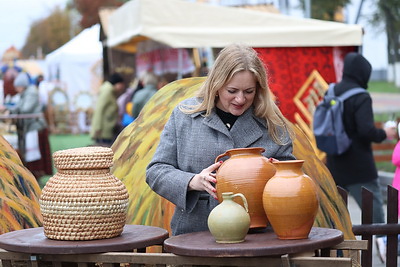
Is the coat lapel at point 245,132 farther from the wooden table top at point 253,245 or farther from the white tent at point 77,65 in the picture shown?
the white tent at point 77,65

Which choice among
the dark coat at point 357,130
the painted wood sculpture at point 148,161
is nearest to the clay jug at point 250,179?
the painted wood sculpture at point 148,161

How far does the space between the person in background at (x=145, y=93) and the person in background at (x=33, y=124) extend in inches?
70.8

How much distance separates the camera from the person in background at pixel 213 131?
147 inches

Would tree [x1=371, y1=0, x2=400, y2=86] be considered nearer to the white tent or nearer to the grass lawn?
the grass lawn

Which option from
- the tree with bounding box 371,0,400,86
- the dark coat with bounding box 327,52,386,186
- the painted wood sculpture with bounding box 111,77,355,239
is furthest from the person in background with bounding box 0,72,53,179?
the painted wood sculpture with bounding box 111,77,355,239

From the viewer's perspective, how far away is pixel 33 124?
14.1m

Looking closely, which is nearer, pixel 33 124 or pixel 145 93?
pixel 145 93

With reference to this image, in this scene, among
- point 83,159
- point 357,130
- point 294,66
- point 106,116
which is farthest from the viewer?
point 106,116

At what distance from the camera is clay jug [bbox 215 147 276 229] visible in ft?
11.4

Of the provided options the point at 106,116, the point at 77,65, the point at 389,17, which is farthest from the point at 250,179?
the point at 77,65

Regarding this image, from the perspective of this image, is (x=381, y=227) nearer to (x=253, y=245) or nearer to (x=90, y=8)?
(x=253, y=245)

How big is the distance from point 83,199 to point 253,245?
0.79m

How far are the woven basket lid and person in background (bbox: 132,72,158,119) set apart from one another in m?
9.37

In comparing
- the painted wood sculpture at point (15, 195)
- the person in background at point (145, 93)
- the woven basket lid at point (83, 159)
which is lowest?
the person in background at point (145, 93)
